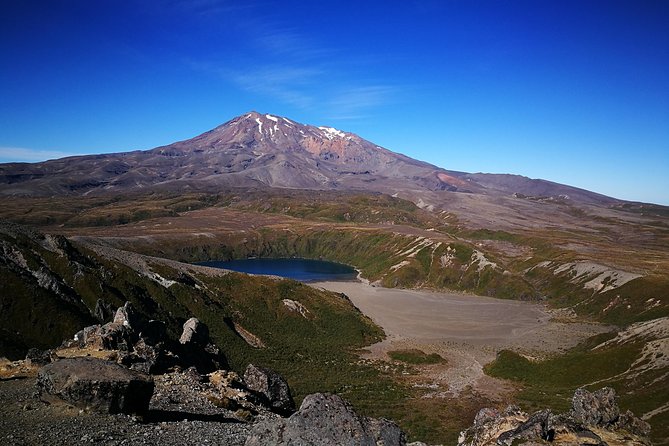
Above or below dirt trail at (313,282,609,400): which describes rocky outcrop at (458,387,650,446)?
above

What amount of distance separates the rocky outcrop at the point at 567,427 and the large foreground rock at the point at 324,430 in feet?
29.4

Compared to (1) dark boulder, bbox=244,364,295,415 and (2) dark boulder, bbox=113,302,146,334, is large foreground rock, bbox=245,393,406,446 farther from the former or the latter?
(2) dark boulder, bbox=113,302,146,334

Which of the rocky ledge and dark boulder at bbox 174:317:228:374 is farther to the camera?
dark boulder at bbox 174:317:228:374

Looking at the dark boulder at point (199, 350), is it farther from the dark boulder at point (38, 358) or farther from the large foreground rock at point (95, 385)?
the large foreground rock at point (95, 385)

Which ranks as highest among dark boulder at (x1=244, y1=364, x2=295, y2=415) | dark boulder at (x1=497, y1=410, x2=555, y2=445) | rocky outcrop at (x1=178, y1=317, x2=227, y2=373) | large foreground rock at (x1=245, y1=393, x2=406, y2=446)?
large foreground rock at (x1=245, y1=393, x2=406, y2=446)

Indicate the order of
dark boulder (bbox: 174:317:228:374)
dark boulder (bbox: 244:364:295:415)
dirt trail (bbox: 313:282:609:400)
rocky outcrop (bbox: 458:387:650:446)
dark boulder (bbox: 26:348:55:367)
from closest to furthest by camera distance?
1. rocky outcrop (bbox: 458:387:650:446)
2. dark boulder (bbox: 26:348:55:367)
3. dark boulder (bbox: 244:364:295:415)
4. dark boulder (bbox: 174:317:228:374)
5. dirt trail (bbox: 313:282:609:400)

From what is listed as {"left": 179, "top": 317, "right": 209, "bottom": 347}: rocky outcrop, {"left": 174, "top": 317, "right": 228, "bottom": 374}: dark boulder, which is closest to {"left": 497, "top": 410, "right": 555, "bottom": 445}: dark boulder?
{"left": 174, "top": 317, "right": 228, "bottom": 374}: dark boulder

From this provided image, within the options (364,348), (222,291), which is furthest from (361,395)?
(222,291)

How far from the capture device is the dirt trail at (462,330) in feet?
263

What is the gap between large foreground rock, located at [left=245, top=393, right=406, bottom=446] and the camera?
1900 centimetres

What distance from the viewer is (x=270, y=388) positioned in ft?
120

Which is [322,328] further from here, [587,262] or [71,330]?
[587,262]

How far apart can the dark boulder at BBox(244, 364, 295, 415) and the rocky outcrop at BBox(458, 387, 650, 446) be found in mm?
14352

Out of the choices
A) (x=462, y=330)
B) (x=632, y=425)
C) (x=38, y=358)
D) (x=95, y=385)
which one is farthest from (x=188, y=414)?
(x=462, y=330)
